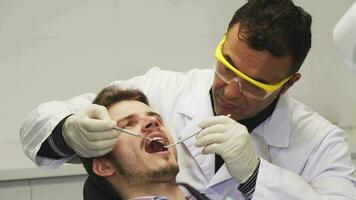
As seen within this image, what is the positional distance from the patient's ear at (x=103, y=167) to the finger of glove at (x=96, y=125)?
156 millimetres

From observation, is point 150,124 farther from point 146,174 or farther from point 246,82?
point 246,82

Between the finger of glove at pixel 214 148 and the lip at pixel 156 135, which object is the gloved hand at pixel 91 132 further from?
the finger of glove at pixel 214 148

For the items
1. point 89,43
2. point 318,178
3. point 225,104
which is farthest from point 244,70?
point 89,43

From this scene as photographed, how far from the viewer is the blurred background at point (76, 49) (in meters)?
2.25

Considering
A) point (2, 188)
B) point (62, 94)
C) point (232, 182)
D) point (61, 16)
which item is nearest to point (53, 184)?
point (2, 188)

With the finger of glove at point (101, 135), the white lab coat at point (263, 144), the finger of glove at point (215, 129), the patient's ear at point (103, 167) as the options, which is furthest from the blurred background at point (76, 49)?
the finger of glove at point (215, 129)

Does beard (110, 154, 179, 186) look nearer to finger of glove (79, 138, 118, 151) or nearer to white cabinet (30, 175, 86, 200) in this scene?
finger of glove (79, 138, 118, 151)

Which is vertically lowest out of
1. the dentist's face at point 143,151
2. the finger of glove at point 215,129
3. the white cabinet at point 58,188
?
the white cabinet at point 58,188

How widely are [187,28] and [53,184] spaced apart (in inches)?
39.1

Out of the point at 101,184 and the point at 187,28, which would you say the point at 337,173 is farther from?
the point at 187,28

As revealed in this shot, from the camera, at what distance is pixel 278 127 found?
186cm

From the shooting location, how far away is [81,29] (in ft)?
7.62

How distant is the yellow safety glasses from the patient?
28cm

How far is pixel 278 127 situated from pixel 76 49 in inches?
40.8
